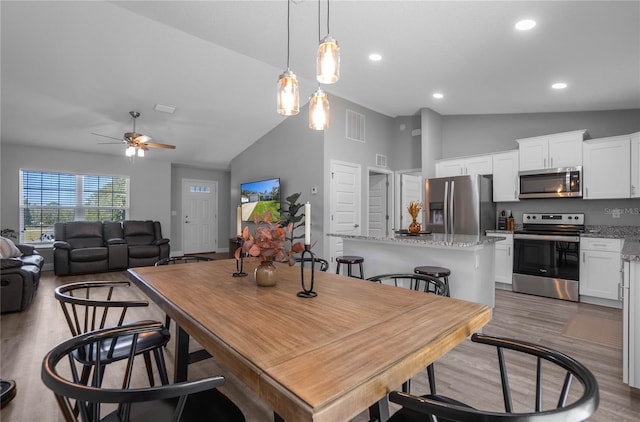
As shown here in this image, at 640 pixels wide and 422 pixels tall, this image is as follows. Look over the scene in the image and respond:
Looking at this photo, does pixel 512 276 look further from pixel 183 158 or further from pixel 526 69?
pixel 183 158

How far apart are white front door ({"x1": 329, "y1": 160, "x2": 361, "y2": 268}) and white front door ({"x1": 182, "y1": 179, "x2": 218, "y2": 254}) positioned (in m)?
4.89

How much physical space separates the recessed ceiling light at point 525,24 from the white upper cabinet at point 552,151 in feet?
7.57

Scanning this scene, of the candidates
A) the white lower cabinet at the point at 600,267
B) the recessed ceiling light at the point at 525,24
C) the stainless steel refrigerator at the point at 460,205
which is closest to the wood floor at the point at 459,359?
the white lower cabinet at the point at 600,267

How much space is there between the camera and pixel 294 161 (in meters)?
5.94

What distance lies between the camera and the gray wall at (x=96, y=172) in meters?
6.00

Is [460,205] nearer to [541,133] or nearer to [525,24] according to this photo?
[541,133]

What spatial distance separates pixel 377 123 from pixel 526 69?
10.2 ft

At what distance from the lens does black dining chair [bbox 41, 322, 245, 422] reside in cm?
73

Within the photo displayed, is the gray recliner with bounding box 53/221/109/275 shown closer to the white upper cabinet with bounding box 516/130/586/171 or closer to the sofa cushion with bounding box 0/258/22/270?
the sofa cushion with bounding box 0/258/22/270

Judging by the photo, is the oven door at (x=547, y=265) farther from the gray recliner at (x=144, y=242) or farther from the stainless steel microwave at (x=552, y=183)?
the gray recliner at (x=144, y=242)

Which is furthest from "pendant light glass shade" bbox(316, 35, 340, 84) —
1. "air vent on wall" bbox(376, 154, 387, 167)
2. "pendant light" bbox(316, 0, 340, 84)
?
"air vent on wall" bbox(376, 154, 387, 167)

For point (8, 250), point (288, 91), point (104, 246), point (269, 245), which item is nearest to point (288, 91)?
point (288, 91)

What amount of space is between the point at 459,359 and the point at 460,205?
2.93 metres

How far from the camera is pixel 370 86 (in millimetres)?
4637
